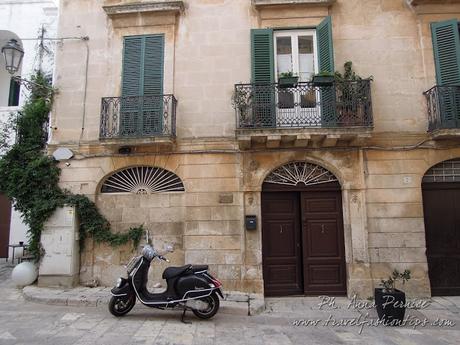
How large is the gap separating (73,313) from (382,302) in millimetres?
5648


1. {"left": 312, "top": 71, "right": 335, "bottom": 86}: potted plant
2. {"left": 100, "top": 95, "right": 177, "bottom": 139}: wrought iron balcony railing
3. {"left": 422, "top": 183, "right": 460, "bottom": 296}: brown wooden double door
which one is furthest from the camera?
{"left": 100, "top": 95, "right": 177, "bottom": 139}: wrought iron balcony railing

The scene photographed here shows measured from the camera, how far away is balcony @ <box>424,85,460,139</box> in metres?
8.27

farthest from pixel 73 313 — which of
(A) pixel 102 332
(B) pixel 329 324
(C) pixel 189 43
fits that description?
(C) pixel 189 43

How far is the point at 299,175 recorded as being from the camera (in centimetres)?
898

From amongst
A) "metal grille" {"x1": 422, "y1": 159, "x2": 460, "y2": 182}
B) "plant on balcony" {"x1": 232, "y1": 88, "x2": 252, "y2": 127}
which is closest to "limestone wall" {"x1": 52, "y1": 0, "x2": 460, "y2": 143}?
"plant on balcony" {"x1": 232, "y1": 88, "x2": 252, "y2": 127}

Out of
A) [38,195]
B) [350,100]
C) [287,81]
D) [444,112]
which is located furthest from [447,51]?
[38,195]

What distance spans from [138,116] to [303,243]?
4815 mm

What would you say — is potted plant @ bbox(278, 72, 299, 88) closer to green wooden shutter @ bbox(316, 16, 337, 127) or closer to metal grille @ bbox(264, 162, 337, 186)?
green wooden shutter @ bbox(316, 16, 337, 127)

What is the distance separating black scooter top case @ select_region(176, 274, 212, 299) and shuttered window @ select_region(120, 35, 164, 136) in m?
3.62

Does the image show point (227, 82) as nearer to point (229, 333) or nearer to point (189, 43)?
point (189, 43)

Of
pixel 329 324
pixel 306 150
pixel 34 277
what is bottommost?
pixel 329 324

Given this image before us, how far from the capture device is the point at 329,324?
685 cm

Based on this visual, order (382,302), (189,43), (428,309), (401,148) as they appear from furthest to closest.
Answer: (189,43)
(401,148)
(428,309)
(382,302)

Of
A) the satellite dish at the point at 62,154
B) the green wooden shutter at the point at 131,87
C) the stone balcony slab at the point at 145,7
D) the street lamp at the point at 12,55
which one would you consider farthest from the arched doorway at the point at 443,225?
the street lamp at the point at 12,55
